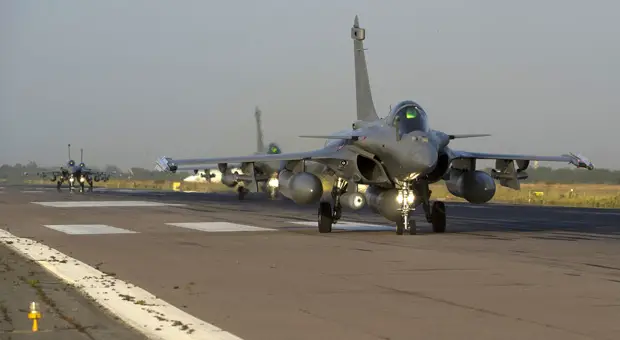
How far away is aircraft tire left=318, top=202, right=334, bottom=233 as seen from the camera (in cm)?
2592

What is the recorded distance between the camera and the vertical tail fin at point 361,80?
1190 inches

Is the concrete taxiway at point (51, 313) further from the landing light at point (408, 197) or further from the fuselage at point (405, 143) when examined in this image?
the landing light at point (408, 197)

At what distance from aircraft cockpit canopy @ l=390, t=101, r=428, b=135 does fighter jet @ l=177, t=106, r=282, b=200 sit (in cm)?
498

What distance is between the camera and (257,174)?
93.0ft

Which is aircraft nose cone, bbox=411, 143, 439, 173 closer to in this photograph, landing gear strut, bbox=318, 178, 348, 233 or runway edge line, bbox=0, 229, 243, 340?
landing gear strut, bbox=318, 178, 348, 233

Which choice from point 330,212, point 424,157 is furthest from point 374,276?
point 330,212

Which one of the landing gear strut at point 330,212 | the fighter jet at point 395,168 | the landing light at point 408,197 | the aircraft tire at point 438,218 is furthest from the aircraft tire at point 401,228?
the landing gear strut at point 330,212

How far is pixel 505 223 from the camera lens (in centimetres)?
3142

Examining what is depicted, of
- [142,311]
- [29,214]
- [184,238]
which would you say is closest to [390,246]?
[184,238]

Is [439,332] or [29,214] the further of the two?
[29,214]

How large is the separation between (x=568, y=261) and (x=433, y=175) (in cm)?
818

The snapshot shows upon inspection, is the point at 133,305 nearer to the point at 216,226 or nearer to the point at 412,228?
the point at 412,228

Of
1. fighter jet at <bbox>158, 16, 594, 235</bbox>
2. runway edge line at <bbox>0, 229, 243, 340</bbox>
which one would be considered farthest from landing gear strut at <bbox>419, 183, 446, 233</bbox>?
runway edge line at <bbox>0, 229, 243, 340</bbox>

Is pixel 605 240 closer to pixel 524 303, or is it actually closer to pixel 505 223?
pixel 505 223
